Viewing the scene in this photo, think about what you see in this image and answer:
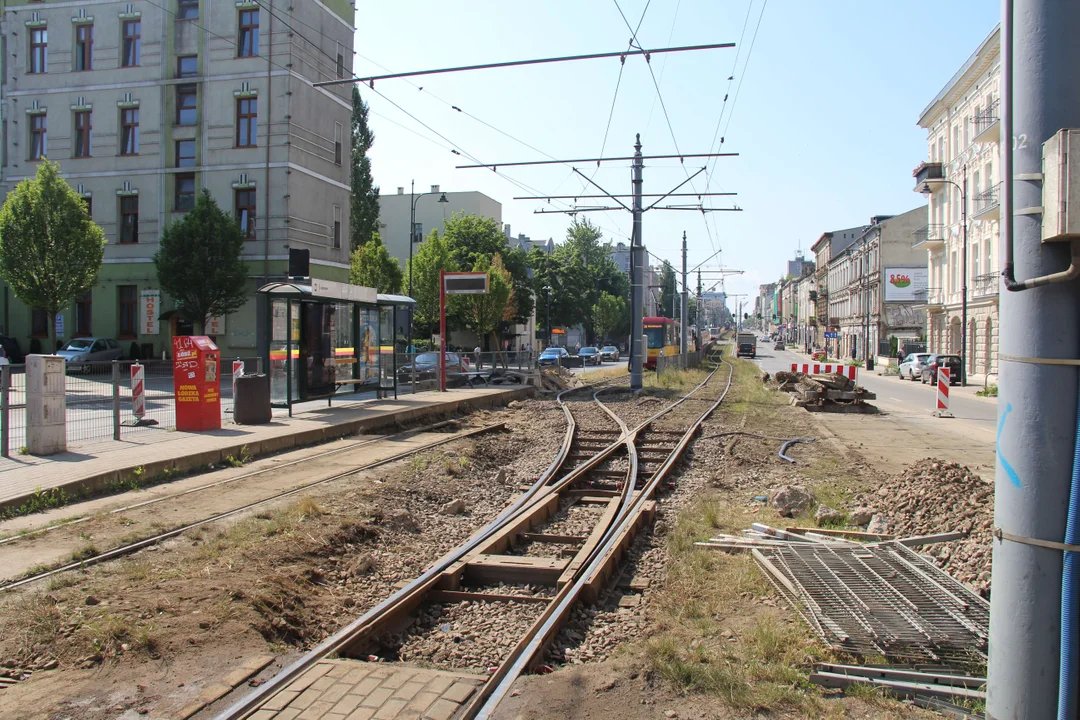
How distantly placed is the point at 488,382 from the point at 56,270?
17.6 metres

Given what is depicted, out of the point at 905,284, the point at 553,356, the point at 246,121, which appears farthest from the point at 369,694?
the point at 905,284

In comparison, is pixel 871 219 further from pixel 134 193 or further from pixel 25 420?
pixel 25 420

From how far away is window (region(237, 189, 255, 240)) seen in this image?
122 ft

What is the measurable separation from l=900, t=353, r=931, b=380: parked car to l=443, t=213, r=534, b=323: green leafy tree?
93.6 ft

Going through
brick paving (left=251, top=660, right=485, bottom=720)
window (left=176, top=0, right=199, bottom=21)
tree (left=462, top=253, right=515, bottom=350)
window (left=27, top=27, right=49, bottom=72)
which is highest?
window (left=176, top=0, right=199, bottom=21)

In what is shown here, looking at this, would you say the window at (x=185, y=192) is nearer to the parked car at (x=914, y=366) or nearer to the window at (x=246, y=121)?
the window at (x=246, y=121)

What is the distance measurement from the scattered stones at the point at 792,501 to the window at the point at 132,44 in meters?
38.9

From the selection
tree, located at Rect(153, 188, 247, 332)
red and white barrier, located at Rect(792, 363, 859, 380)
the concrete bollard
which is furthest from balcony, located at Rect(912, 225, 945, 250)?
the concrete bollard

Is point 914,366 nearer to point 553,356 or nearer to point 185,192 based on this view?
point 553,356

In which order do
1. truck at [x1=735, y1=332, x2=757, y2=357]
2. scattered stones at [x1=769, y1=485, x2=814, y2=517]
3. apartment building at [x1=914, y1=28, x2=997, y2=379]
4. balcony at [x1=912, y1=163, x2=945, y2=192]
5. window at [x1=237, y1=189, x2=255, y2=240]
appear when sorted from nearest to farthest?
scattered stones at [x1=769, y1=485, x2=814, y2=517]
window at [x1=237, y1=189, x2=255, y2=240]
apartment building at [x1=914, y1=28, x2=997, y2=379]
balcony at [x1=912, y1=163, x2=945, y2=192]
truck at [x1=735, y1=332, x2=757, y2=357]

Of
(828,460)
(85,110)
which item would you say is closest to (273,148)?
(85,110)

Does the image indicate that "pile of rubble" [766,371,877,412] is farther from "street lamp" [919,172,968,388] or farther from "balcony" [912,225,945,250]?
"balcony" [912,225,945,250]

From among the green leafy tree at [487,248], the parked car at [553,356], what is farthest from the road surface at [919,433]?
the green leafy tree at [487,248]

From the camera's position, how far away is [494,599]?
605 centimetres
